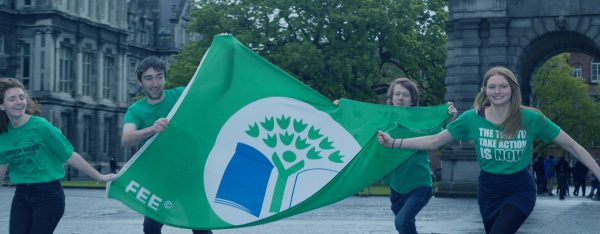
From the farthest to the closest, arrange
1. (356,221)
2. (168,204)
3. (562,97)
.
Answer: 1. (562,97)
2. (356,221)
3. (168,204)

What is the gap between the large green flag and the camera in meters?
9.77

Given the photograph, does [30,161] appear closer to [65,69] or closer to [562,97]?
[65,69]

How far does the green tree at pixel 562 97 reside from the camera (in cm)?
7356

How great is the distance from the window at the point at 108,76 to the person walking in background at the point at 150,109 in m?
67.6

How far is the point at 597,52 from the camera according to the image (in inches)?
1512

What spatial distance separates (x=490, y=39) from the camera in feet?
123

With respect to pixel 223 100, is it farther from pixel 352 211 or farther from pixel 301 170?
pixel 352 211

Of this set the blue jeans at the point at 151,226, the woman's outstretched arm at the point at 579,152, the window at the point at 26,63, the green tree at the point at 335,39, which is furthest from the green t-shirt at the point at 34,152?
the window at the point at 26,63

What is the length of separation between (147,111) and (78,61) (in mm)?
63243

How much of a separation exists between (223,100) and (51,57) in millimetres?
59290

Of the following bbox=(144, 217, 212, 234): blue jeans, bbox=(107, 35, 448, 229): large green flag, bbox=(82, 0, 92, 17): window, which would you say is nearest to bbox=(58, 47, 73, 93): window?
bbox=(82, 0, 92, 17): window

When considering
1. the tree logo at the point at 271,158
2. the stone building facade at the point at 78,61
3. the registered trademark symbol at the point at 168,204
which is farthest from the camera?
the stone building facade at the point at 78,61

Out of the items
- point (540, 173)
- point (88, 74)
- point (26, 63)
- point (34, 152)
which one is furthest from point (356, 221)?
point (88, 74)

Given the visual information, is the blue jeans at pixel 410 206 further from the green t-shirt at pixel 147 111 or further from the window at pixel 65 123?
the window at pixel 65 123
